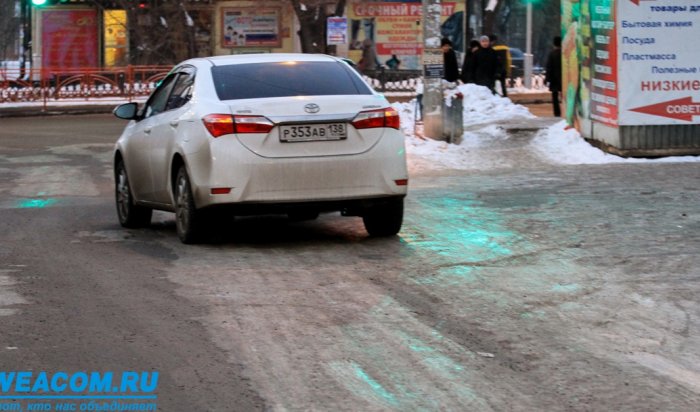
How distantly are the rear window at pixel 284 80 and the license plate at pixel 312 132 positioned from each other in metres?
0.41

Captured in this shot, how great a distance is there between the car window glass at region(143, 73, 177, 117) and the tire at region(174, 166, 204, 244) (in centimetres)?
111

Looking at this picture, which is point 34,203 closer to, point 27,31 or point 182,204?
point 182,204

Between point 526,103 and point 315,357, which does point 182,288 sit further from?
point 526,103

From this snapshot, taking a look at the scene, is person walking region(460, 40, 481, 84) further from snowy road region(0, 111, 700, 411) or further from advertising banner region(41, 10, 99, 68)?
advertising banner region(41, 10, 99, 68)

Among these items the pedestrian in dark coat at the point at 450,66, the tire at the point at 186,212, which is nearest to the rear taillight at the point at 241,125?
the tire at the point at 186,212

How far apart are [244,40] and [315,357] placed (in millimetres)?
40742

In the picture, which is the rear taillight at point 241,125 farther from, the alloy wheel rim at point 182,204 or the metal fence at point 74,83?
the metal fence at point 74,83

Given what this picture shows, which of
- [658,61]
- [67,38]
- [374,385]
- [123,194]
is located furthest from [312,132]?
[67,38]

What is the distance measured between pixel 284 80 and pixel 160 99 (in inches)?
66.3

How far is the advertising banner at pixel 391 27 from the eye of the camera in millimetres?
46188

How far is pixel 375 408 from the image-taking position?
17.9 feet

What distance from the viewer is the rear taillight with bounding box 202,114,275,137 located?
31.1 feet

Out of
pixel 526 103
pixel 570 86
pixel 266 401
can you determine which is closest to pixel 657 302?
pixel 266 401

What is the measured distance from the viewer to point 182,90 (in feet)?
35.1
